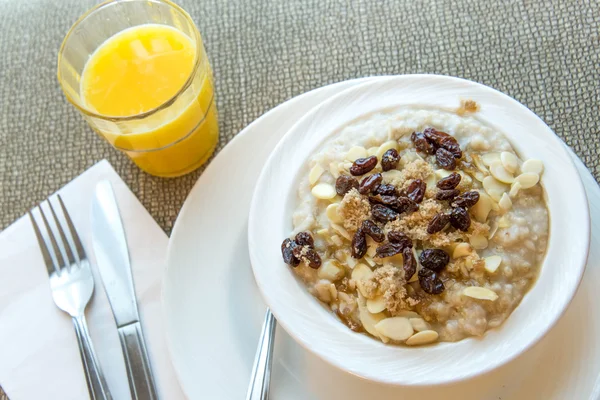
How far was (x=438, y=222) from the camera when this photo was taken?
1.20 m

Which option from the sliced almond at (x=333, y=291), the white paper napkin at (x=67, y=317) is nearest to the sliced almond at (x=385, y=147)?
the sliced almond at (x=333, y=291)

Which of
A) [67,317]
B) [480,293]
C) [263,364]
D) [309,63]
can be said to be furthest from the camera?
[309,63]

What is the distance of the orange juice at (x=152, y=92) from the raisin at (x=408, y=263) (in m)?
0.75

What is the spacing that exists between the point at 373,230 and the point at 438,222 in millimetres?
143

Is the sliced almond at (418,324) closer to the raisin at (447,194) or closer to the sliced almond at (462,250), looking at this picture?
the sliced almond at (462,250)

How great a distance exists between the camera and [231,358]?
4.66ft

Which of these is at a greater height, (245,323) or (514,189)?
(514,189)

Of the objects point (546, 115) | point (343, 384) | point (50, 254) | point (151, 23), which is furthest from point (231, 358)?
point (546, 115)

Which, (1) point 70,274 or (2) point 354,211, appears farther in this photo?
(1) point 70,274

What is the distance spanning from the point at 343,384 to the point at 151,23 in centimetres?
122

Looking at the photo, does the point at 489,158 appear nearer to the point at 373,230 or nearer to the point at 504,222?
the point at 504,222

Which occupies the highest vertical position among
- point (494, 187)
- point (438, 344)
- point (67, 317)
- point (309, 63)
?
point (494, 187)

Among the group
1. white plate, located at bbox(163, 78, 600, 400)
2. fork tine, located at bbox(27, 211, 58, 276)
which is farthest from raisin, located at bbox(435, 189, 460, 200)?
fork tine, located at bbox(27, 211, 58, 276)

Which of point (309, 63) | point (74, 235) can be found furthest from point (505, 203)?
point (74, 235)
